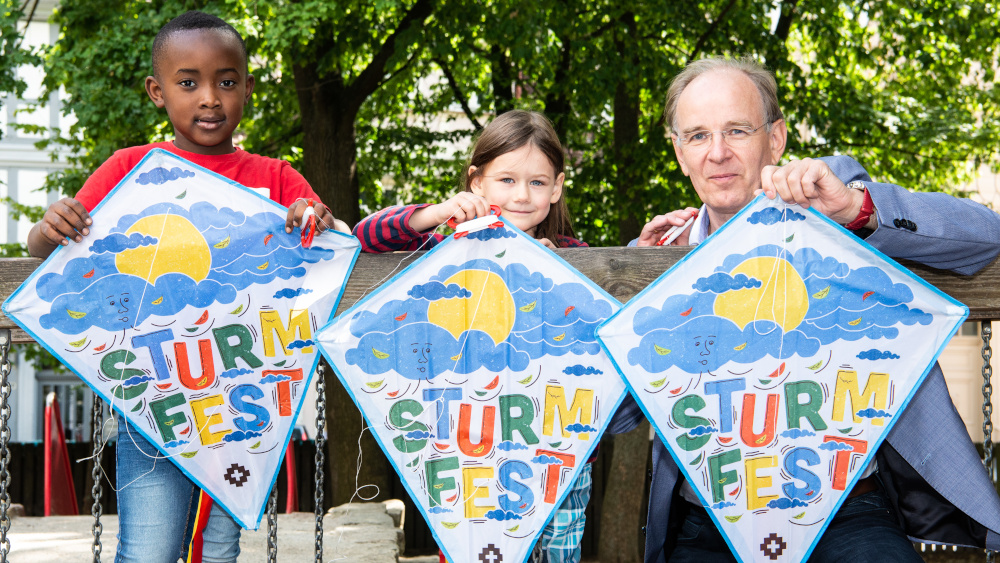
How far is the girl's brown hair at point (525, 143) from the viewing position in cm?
313

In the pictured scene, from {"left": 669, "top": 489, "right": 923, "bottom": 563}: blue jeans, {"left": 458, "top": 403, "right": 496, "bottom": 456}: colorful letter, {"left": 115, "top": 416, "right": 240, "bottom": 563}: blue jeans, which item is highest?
{"left": 458, "top": 403, "right": 496, "bottom": 456}: colorful letter

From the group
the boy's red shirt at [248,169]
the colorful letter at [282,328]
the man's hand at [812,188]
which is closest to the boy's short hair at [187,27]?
the boy's red shirt at [248,169]

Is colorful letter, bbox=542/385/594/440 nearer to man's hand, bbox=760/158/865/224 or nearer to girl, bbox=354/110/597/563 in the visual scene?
girl, bbox=354/110/597/563

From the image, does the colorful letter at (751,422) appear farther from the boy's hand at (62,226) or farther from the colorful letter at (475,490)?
the boy's hand at (62,226)

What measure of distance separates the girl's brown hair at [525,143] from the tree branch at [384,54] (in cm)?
573

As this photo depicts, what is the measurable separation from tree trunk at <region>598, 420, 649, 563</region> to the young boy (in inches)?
326

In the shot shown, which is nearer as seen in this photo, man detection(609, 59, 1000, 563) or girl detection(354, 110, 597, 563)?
man detection(609, 59, 1000, 563)

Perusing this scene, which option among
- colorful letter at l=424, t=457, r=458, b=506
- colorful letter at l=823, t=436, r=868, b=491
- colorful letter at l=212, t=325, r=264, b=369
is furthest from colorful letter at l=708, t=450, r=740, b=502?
colorful letter at l=212, t=325, r=264, b=369

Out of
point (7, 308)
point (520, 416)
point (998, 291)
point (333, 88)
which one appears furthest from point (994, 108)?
point (7, 308)

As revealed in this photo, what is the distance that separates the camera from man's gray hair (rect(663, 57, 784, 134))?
2.86 meters

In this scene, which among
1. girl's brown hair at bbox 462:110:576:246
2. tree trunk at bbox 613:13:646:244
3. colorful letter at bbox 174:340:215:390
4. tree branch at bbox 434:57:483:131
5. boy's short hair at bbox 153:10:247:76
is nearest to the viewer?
colorful letter at bbox 174:340:215:390

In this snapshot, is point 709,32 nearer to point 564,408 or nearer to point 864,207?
point 864,207

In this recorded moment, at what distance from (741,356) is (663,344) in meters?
0.22

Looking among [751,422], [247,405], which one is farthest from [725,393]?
[247,405]
